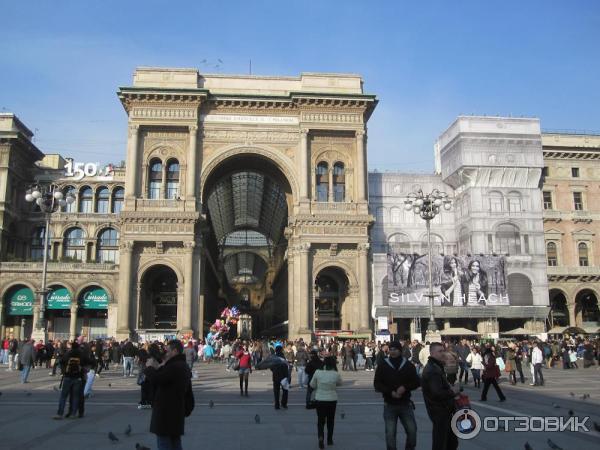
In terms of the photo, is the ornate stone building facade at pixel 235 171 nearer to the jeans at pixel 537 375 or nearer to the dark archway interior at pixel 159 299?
the dark archway interior at pixel 159 299

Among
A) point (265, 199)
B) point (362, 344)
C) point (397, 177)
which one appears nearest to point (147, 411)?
point (362, 344)

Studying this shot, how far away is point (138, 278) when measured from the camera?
4459cm

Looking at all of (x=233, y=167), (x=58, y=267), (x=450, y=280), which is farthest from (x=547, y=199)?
(x=58, y=267)

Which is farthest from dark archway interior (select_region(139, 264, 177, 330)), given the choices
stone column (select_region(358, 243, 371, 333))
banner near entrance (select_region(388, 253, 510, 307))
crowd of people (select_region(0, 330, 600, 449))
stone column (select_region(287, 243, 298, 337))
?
crowd of people (select_region(0, 330, 600, 449))

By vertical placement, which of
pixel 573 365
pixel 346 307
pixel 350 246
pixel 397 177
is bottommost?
pixel 573 365

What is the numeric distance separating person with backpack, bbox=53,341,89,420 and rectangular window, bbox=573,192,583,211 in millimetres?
56375

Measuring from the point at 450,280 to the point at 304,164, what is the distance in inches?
637

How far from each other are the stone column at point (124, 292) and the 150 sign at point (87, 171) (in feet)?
70.9

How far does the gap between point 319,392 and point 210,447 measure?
207cm

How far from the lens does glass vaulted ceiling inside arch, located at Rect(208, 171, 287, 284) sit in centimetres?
6581

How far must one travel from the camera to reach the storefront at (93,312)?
55906 millimetres

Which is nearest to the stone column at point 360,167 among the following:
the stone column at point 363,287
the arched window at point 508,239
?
the stone column at point 363,287

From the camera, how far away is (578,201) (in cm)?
6022

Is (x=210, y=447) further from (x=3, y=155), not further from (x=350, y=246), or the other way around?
(x=3, y=155)
